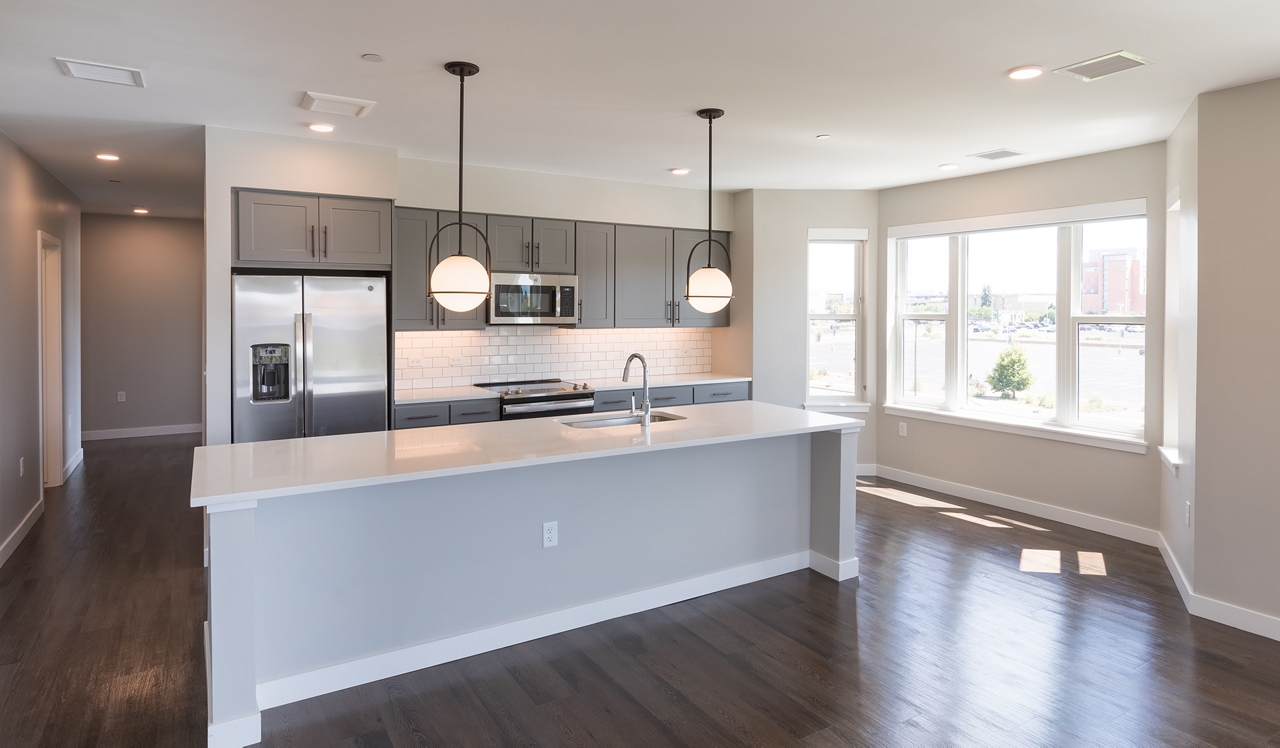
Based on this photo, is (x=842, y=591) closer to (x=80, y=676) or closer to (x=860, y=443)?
(x=860, y=443)

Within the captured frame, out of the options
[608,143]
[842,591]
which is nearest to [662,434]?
[842,591]

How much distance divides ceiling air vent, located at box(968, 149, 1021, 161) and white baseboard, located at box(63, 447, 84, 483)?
7.66 meters

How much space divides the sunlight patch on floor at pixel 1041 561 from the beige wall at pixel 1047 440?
0.78 meters

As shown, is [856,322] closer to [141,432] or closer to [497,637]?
[497,637]

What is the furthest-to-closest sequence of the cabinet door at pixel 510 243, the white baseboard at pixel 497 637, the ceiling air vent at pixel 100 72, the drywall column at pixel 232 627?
1. the cabinet door at pixel 510 243
2. the ceiling air vent at pixel 100 72
3. the white baseboard at pixel 497 637
4. the drywall column at pixel 232 627

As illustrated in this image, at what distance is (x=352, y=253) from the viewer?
4672 mm

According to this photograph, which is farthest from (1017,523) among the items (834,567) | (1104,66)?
(1104,66)

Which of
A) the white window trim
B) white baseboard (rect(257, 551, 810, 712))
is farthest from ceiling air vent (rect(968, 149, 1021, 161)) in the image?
white baseboard (rect(257, 551, 810, 712))

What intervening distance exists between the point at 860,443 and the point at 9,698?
18.8ft

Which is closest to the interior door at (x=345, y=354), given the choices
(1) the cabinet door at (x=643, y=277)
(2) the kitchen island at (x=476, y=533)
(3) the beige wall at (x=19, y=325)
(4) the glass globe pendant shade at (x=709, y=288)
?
(2) the kitchen island at (x=476, y=533)

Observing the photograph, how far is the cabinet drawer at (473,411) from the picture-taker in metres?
5.06

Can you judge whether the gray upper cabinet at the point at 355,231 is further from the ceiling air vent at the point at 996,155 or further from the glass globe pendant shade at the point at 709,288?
the ceiling air vent at the point at 996,155

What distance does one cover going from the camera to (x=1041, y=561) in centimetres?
431

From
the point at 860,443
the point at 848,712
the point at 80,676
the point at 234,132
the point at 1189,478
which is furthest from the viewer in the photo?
the point at 860,443
